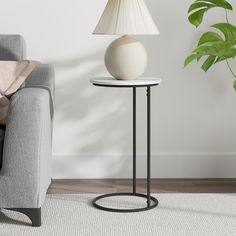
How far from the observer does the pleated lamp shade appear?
296cm

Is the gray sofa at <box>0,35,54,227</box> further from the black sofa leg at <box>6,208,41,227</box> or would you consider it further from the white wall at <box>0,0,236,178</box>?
the white wall at <box>0,0,236,178</box>

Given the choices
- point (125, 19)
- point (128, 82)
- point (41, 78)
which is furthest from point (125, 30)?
point (41, 78)

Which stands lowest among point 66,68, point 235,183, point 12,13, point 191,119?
point 235,183

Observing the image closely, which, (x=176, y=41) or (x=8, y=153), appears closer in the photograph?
(x=8, y=153)

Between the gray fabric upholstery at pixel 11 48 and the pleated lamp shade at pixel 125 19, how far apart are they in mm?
Answer: 508

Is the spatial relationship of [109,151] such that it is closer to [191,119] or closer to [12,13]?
[191,119]

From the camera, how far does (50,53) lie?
11.9 ft

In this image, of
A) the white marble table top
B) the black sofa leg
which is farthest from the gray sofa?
the white marble table top

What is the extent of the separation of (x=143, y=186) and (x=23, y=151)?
1035 millimetres

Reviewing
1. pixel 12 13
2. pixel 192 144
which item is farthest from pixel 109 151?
pixel 12 13

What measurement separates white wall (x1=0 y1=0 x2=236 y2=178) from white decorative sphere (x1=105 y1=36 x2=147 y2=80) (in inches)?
24.0

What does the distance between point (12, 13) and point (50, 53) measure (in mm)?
313

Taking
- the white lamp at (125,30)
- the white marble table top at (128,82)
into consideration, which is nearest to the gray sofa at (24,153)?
the white marble table top at (128,82)

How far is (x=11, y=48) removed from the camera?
3277mm
